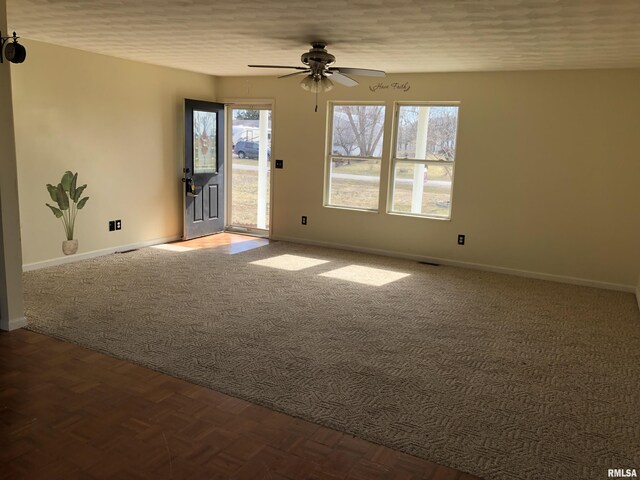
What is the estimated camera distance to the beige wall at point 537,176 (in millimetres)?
5398

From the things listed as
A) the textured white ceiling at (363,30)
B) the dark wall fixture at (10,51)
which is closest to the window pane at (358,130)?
the textured white ceiling at (363,30)

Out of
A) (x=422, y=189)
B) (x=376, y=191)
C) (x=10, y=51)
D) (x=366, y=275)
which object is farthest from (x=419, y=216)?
(x=10, y=51)

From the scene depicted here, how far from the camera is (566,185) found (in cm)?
566

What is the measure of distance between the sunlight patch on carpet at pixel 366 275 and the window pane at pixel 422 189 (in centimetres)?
111

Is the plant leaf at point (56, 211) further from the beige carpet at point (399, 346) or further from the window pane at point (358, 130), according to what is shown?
the window pane at point (358, 130)

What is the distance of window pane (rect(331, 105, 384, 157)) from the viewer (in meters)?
6.69

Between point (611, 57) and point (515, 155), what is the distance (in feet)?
4.74

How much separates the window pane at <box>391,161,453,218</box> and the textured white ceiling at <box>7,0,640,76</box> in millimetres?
1288

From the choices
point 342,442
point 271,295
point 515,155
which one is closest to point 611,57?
point 515,155

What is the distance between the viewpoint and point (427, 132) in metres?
6.42

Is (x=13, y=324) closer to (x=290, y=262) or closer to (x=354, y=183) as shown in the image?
(x=290, y=262)

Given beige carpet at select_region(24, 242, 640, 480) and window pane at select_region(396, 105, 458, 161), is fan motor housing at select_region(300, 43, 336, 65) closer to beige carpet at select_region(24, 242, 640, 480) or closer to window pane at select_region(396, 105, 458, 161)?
beige carpet at select_region(24, 242, 640, 480)

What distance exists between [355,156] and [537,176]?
7.56 feet

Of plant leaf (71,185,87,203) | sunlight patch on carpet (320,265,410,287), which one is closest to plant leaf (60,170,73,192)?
plant leaf (71,185,87,203)
